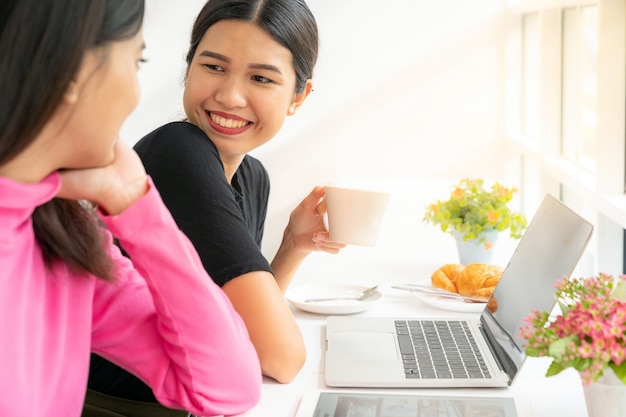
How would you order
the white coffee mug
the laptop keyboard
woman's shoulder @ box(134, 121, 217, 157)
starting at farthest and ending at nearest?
the white coffee mug
woman's shoulder @ box(134, 121, 217, 157)
the laptop keyboard

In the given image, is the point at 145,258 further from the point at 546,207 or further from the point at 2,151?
the point at 546,207

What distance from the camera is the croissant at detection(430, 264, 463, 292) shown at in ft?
6.49

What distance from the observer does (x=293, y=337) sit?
1.46 m

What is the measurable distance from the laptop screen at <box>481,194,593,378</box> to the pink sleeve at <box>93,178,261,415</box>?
0.41 m

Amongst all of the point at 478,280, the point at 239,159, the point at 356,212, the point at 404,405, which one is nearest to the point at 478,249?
the point at 478,280

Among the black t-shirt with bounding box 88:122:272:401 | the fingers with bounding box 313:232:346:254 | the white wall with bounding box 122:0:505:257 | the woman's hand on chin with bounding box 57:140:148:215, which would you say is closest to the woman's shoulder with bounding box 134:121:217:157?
the black t-shirt with bounding box 88:122:272:401

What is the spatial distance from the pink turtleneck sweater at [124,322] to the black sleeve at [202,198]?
238mm

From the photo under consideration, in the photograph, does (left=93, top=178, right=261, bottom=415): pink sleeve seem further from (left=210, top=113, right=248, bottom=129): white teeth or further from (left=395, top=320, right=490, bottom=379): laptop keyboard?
(left=210, top=113, right=248, bottom=129): white teeth

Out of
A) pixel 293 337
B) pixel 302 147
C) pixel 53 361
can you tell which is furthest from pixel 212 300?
pixel 302 147

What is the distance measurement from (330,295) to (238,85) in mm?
535

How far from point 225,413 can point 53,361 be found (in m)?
0.25

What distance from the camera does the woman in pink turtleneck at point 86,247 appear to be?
0.90 meters

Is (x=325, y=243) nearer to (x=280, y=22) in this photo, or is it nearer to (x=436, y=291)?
(x=436, y=291)

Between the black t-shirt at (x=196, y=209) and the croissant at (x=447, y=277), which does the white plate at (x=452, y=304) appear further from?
the black t-shirt at (x=196, y=209)
